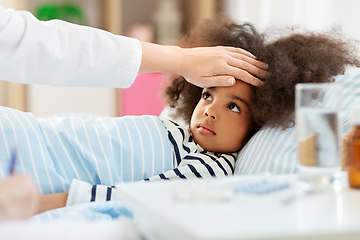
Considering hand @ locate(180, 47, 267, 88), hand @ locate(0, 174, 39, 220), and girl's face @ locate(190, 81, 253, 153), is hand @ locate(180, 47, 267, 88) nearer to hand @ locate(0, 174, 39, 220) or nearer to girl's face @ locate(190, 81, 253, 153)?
girl's face @ locate(190, 81, 253, 153)

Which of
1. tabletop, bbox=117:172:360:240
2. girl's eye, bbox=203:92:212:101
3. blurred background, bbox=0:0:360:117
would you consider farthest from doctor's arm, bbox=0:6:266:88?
blurred background, bbox=0:0:360:117

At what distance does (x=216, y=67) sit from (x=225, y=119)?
0.15 m

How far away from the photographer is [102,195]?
0.81m

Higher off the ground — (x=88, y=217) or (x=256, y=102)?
(x=256, y=102)

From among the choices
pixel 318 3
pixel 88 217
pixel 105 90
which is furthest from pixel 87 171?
pixel 105 90

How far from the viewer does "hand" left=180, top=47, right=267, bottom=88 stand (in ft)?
3.18

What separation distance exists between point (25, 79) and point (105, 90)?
189 cm

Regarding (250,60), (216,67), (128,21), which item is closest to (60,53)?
(216,67)

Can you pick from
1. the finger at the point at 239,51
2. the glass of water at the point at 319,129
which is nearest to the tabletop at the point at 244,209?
the glass of water at the point at 319,129

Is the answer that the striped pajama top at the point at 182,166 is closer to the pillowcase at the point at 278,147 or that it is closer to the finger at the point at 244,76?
the pillowcase at the point at 278,147

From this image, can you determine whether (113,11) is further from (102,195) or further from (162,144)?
(102,195)

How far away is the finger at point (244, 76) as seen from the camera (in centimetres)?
98

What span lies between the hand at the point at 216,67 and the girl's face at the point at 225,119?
5cm

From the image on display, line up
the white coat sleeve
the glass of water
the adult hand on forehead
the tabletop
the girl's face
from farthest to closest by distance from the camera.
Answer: the girl's face, the adult hand on forehead, the white coat sleeve, the glass of water, the tabletop
